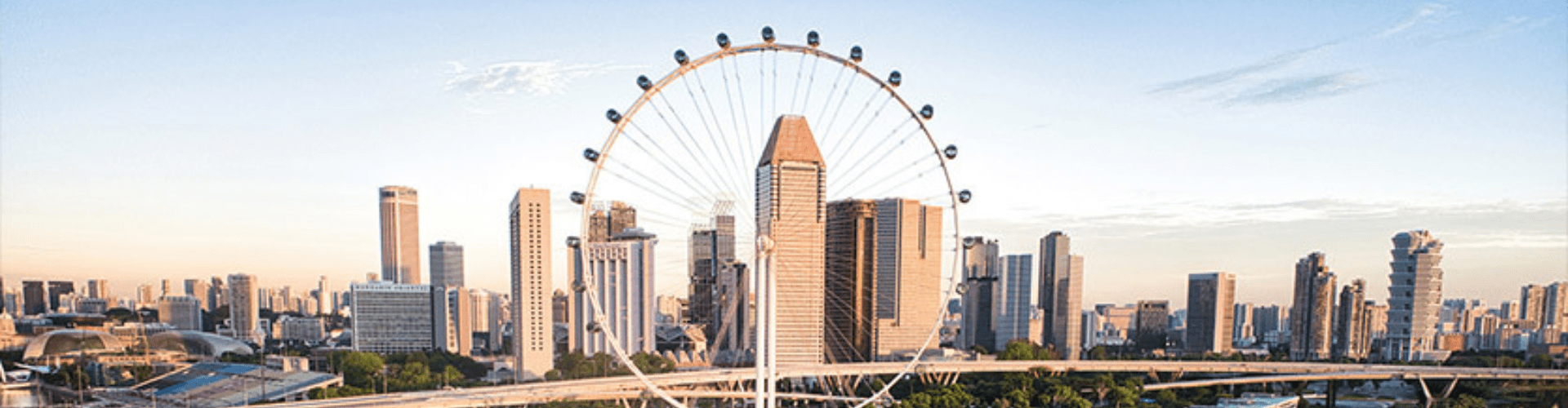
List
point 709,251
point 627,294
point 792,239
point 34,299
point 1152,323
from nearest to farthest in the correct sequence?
point 709,251 < point 792,239 < point 627,294 < point 34,299 < point 1152,323

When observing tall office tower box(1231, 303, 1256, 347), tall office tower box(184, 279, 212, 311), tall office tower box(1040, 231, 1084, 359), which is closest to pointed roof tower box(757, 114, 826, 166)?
tall office tower box(1040, 231, 1084, 359)

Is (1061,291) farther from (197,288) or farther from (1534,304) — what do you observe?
(197,288)

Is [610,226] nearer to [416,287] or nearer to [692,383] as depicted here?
[692,383]

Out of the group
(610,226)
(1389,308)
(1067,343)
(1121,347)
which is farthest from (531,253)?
(1389,308)

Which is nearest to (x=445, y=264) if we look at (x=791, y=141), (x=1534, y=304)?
(x=791, y=141)

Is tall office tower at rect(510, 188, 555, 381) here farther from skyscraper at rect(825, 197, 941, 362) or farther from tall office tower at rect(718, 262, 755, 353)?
skyscraper at rect(825, 197, 941, 362)
